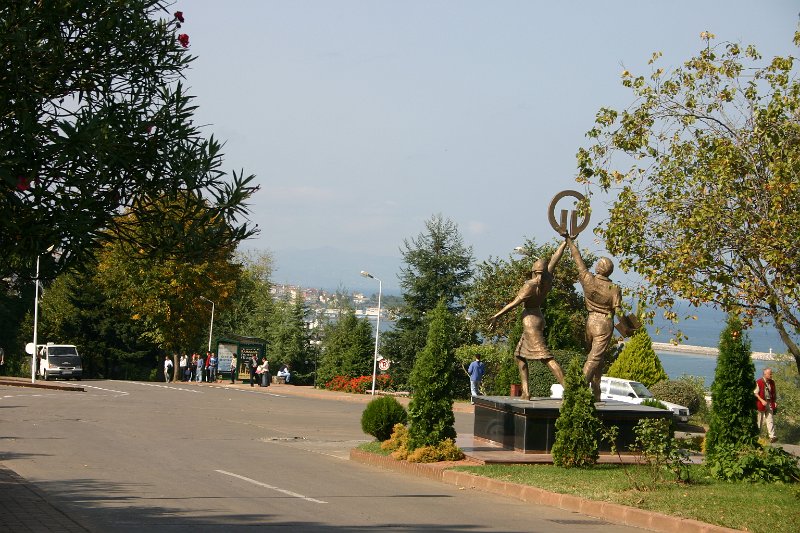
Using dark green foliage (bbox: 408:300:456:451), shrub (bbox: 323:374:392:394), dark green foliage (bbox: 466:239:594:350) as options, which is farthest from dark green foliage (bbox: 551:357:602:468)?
shrub (bbox: 323:374:392:394)

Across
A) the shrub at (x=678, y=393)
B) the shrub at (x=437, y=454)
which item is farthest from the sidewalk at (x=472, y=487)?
the shrub at (x=678, y=393)

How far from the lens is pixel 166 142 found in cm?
809

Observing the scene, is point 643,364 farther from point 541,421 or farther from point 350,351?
point 350,351

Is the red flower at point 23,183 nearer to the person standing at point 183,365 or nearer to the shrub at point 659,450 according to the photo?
the shrub at point 659,450

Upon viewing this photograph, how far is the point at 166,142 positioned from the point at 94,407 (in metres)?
24.6

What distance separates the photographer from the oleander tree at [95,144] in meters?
7.25

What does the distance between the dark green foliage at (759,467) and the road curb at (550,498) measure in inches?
107

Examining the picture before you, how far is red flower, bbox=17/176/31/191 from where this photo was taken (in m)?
7.11

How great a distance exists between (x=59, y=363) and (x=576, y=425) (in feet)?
143

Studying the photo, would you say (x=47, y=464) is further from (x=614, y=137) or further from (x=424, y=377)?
(x=614, y=137)

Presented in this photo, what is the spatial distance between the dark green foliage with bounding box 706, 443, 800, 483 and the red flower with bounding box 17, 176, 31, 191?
1118 centimetres

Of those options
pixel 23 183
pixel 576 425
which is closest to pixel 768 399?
pixel 576 425

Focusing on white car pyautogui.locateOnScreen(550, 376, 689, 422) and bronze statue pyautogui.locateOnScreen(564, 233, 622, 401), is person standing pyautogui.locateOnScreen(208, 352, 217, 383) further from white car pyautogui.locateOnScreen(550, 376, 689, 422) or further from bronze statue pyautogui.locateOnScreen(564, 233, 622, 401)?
bronze statue pyautogui.locateOnScreen(564, 233, 622, 401)

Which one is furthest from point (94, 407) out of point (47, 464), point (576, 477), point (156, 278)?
point (156, 278)
